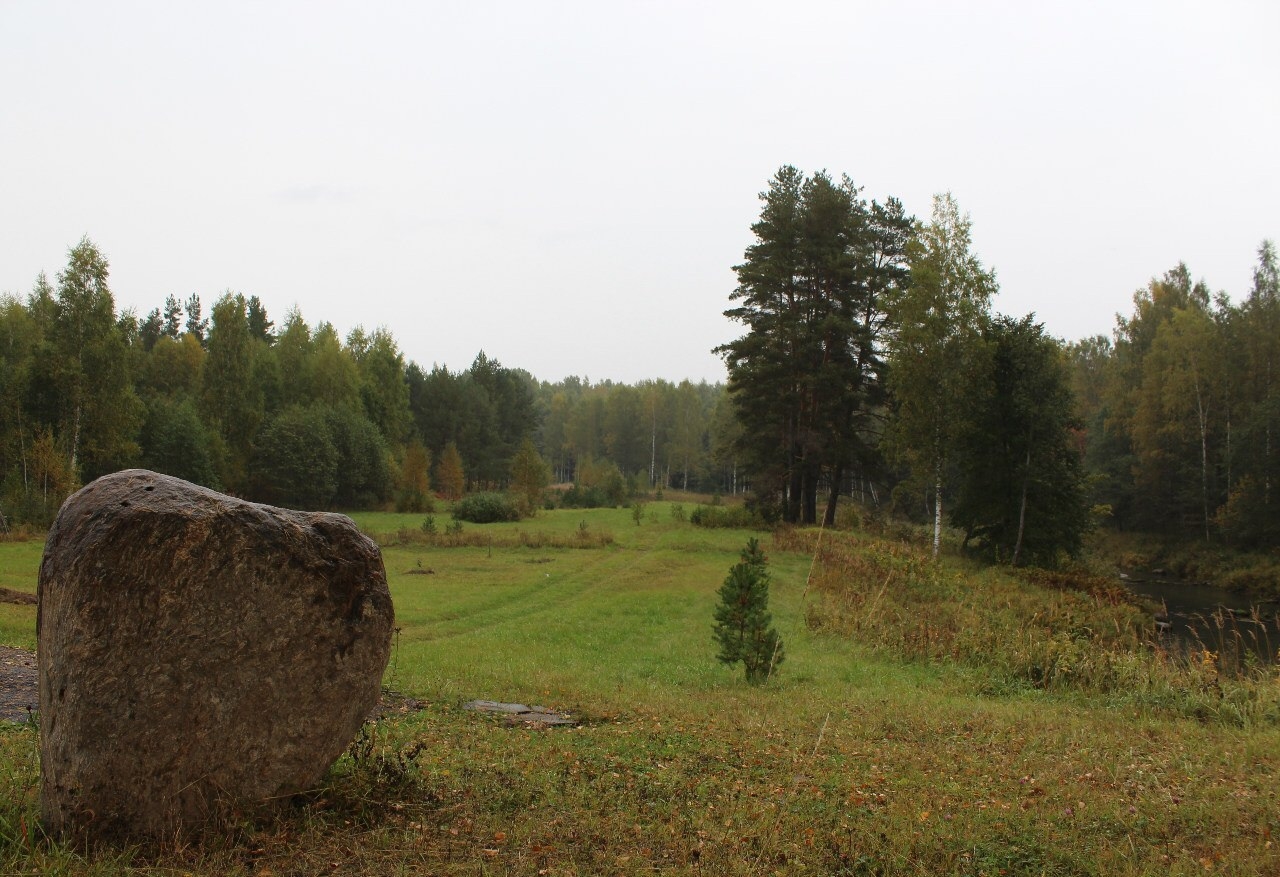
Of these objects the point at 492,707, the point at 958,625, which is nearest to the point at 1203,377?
the point at 958,625

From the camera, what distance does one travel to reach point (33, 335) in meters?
50.2

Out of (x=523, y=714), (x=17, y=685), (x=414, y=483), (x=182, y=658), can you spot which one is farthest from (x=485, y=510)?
(x=182, y=658)

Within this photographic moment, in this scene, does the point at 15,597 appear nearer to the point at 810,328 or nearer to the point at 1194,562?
the point at 810,328

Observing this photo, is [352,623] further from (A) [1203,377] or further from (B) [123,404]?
(A) [1203,377]

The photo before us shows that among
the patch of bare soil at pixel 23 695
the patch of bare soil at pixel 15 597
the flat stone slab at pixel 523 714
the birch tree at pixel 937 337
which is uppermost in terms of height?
the birch tree at pixel 937 337

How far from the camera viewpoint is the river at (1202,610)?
2327cm

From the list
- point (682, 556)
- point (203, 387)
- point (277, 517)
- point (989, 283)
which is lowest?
point (682, 556)

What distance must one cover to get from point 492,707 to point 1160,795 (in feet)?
23.1

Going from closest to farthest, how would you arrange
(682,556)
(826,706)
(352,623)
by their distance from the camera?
1. (352,623)
2. (826,706)
3. (682,556)

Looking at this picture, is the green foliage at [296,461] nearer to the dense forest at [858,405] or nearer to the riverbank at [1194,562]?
the dense forest at [858,405]

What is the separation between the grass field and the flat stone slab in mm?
302

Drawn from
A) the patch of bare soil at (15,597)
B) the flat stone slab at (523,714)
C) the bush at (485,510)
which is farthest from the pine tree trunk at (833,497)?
the flat stone slab at (523,714)

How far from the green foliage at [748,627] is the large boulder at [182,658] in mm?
8317

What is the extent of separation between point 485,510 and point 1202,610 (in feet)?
114
